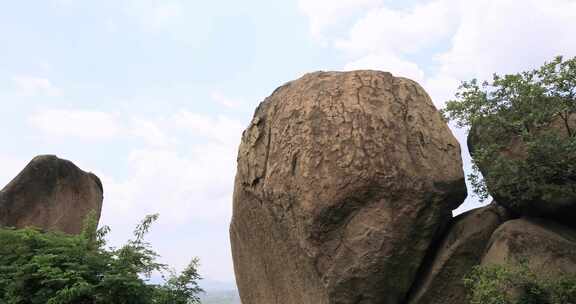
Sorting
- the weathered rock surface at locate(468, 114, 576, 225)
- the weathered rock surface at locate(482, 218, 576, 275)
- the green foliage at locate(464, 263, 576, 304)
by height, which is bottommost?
the green foliage at locate(464, 263, 576, 304)

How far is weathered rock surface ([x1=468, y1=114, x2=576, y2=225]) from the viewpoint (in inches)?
455

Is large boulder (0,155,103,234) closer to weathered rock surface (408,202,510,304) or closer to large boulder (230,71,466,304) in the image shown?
large boulder (230,71,466,304)

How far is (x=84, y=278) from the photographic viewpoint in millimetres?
13336

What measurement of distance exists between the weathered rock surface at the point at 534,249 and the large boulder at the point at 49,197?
12514 mm

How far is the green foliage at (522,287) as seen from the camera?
10117 millimetres

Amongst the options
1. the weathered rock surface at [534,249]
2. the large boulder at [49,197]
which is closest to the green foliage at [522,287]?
the weathered rock surface at [534,249]

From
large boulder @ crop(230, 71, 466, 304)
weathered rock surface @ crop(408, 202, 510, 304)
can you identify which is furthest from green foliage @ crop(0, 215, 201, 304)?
weathered rock surface @ crop(408, 202, 510, 304)

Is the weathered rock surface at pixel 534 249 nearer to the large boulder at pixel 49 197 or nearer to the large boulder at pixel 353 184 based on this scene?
the large boulder at pixel 353 184

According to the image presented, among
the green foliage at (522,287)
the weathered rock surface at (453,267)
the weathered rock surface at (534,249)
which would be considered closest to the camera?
the green foliage at (522,287)

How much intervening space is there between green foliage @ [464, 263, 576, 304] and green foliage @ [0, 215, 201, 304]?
22.0 ft

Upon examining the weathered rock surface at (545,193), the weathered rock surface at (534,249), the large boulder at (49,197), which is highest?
the large boulder at (49,197)

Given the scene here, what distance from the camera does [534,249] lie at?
36.4 feet

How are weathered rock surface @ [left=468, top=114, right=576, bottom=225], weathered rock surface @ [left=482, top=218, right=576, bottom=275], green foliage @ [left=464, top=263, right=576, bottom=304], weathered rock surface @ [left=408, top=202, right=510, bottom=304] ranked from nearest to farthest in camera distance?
1. green foliage @ [left=464, top=263, right=576, bottom=304]
2. weathered rock surface @ [left=482, top=218, right=576, bottom=275]
3. weathered rock surface @ [left=468, top=114, right=576, bottom=225]
4. weathered rock surface @ [left=408, top=202, right=510, bottom=304]

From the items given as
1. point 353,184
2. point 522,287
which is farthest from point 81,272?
point 522,287
